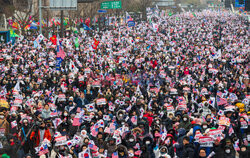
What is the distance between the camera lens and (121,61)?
77.0 ft

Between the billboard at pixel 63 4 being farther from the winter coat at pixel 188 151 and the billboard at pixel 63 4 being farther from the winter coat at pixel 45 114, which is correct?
the winter coat at pixel 188 151

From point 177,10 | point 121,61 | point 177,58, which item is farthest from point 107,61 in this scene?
point 177,10

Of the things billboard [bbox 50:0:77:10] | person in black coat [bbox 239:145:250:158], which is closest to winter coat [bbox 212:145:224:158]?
person in black coat [bbox 239:145:250:158]

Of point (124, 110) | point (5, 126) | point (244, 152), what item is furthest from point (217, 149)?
point (5, 126)

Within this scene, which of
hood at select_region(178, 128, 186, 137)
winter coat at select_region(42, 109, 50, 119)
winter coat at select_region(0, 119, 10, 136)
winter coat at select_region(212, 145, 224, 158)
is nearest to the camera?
winter coat at select_region(212, 145, 224, 158)

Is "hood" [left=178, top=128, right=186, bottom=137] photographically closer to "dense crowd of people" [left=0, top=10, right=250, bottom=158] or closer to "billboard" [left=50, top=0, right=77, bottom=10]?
"dense crowd of people" [left=0, top=10, right=250, bottom=158]

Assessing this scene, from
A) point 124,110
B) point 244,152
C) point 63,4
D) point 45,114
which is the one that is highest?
point 63,4

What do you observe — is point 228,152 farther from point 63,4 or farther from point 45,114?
point 63,4

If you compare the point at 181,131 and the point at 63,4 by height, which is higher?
the point at 63,4

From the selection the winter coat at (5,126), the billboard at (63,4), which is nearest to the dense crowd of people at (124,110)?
the winter coat at (5,126)

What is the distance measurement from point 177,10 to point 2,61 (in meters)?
109

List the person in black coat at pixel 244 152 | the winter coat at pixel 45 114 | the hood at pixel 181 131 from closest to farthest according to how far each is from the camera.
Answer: the person in black coat at pixel 244 152 → the hood at pixel 181 131 → the winter coat at pixel 45 114

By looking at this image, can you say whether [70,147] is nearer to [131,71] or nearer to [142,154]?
[142,154]

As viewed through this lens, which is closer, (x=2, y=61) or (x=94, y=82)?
(x=94, y=82)
